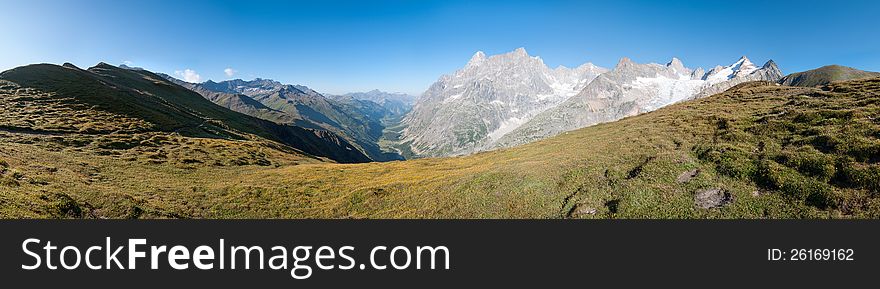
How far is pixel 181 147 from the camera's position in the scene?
79812mm

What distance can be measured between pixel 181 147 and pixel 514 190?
258 ft

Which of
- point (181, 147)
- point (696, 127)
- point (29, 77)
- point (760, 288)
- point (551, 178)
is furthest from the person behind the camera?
point (29, 77)

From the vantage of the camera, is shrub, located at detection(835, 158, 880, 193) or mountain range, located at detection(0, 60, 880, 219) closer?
shrub, located at detection(835, 158, 880, 193)

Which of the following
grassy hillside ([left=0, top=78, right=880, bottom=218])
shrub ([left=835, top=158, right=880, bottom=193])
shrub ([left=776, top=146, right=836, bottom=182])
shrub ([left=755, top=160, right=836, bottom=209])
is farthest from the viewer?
shrub ([left=776, top=146, right=836, bottom=182])

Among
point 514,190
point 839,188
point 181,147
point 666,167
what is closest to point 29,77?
point 181,147

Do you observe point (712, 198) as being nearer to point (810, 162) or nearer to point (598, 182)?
point (598, 182)

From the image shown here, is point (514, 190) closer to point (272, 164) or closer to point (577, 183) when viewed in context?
point (577, 183)

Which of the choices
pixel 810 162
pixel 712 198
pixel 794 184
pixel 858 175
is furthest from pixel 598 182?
pixel 858 175

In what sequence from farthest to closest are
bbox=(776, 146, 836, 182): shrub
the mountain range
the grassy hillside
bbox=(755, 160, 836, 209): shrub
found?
the mountain range → bbox=(776, 146, 836, 182): shrub → the grassy hillside → bbox=(755, 160, 836, 209): shrub

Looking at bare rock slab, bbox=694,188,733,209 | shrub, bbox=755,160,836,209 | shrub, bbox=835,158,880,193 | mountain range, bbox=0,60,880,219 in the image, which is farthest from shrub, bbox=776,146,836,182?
bare rock slab, bbox=694,188,733,209

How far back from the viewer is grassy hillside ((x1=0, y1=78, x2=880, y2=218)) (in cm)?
2961

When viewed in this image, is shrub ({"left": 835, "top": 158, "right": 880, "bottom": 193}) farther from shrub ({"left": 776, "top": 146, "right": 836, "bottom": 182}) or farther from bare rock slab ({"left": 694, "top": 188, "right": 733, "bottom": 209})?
bare rock slab ({"left": 694, "top": 188, "right": 733, "bottom": 209})

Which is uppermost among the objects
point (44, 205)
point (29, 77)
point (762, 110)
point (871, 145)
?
point (29, 77)

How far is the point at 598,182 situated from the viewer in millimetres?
38719
